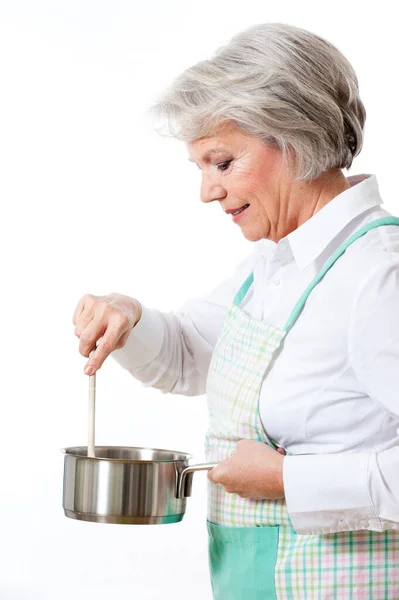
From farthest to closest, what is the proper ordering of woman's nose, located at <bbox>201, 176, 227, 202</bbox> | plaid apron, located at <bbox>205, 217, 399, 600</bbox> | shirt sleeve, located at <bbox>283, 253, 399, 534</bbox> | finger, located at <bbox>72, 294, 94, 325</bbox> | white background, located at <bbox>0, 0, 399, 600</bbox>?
white background, located at <bbox>0, 0, 399, 600</bbox> < finger, located at <bbox>72, 294, 94, 325</bbox> < woman's nose, located at <bbox>201, 176, 227, 202</bbox> < plaid apron, located at <bbox>205, 217, 399, 600</bbox> < shirt sleeve, located at <bbox>283, 253, 399, 534</bbox>

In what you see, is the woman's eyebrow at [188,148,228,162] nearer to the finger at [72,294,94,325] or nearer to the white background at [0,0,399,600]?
the finger at [72,294,94,325]

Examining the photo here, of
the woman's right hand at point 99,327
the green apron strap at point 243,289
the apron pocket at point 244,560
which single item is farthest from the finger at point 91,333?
the apron pocket at point 244,560

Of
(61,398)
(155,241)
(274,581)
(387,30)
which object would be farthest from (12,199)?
(274,581)

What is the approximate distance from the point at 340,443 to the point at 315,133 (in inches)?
16.9

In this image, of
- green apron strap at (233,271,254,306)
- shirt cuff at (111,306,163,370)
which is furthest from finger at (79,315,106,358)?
green apron strap at (233,271,254,306)

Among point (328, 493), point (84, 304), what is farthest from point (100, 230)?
point (328, 493)

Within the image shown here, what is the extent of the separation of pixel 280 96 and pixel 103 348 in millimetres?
465

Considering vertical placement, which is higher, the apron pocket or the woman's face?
the woman's face

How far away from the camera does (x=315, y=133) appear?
48.7 inches

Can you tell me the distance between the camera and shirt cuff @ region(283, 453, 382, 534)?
1.09m

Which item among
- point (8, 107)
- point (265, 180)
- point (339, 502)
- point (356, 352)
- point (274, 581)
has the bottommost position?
point (274, 581)

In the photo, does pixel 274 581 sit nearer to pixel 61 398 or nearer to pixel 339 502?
pixel 339 502

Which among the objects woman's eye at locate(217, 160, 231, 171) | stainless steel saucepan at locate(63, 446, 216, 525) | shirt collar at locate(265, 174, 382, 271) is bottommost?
stainless steel saucepan at locate(63, 446, 216, 525)

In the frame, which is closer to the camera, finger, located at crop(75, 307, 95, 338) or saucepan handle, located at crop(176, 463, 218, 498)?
saucepan handle, located at crop(176, 463, 218, 498)
